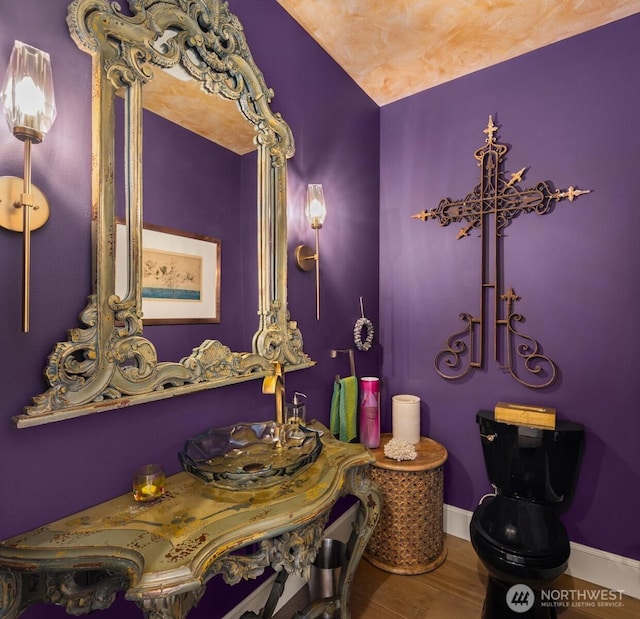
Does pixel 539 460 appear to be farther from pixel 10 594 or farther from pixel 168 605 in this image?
pixel 10 594

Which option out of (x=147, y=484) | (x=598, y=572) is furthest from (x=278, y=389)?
(x=598, y=572)

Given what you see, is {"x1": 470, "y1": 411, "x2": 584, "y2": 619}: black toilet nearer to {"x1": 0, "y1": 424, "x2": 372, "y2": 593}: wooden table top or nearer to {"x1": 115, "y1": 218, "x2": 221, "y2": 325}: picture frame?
{"x1": 0, "y1": 424, "x2": 372, "y2": 593}: wooden table top

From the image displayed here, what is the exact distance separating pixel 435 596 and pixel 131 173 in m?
2.21

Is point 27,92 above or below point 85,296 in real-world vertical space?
above

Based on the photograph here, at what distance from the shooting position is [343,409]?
1.96 meters

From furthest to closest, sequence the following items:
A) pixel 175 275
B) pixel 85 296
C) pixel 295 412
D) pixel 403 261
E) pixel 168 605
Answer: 1. pixel 403 261
2. pixel 295 412
3. pixel 175 275
4. pixel 85 296
5. pixel 168 605

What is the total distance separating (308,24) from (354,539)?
7.97 feet

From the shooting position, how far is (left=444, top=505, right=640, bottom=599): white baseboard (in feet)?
5.78

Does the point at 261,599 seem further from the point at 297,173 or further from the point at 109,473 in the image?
the point at 297,173

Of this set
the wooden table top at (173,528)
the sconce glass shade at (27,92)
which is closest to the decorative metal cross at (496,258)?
the wooden table top at (173,528)

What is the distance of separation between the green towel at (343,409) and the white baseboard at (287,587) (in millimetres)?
495

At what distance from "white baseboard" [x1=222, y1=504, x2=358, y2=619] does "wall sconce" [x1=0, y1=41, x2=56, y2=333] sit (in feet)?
4.49

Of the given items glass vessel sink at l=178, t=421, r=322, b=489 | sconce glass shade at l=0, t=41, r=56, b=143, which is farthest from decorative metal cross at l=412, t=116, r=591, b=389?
sconce glass shade at l=0, t=41, r=56, b=143

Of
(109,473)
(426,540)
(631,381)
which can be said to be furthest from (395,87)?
(426,540)
